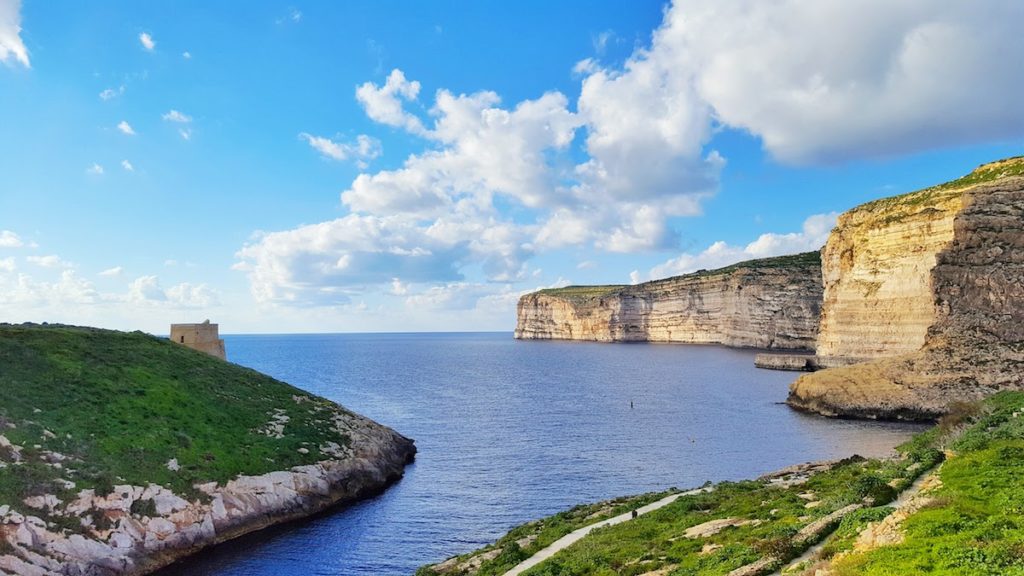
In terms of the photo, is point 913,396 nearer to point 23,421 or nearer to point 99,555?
point 99,555

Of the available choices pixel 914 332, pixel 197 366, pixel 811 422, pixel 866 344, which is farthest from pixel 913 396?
pixel 197 366

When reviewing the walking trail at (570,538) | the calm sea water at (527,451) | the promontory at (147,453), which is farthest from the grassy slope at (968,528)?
the promontory at (147,453)

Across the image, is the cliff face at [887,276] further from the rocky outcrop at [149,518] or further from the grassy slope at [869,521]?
the rocky outcrop at [149,518]

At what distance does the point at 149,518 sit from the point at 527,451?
105ft

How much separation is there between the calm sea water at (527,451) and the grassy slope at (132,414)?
665 cm

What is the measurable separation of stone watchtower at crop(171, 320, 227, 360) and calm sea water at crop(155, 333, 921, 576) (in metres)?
21.0

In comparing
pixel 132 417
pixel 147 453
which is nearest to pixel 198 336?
pixel 132 417

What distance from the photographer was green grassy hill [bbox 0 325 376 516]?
109ft

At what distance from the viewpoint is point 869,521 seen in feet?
53.9

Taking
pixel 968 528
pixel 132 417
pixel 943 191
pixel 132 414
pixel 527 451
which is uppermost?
pixel 943 191

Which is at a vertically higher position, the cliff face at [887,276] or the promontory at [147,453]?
the cliff face at [887,276]

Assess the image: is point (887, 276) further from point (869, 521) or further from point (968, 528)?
point (968, 528)

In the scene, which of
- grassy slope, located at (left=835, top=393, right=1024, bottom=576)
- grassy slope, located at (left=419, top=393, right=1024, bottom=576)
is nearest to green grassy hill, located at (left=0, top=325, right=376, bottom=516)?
grassy slope, located at (left=419, top=393, right=1024, bottom=576)

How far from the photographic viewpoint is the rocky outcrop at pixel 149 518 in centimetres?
2753
